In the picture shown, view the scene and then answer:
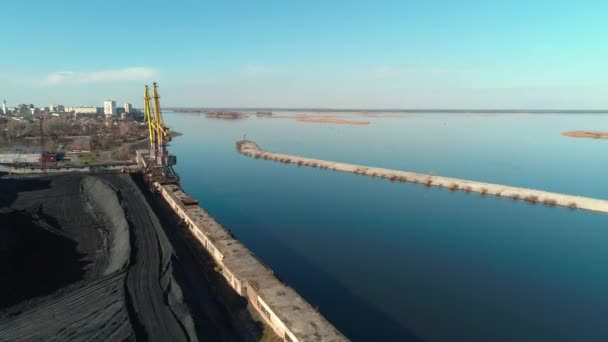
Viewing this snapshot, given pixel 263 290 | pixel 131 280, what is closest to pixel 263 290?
pixel 263 290

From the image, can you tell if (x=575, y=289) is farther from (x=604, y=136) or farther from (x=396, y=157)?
(x=604, y=136)

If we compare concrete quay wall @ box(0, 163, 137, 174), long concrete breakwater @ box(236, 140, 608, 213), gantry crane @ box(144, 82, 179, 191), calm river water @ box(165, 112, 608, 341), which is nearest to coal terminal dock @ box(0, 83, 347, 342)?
calm river water @ box(165, 112, 608, 341)

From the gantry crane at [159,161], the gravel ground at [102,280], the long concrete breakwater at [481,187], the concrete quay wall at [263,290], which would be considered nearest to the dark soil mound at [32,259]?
the gravel ground at [102,280]

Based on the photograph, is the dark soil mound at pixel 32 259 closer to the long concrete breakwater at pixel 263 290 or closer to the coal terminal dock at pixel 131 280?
the coal terminal dock at pixel 131 280

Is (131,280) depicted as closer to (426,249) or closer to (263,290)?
(263,290)

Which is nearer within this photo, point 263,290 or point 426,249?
point 263,290

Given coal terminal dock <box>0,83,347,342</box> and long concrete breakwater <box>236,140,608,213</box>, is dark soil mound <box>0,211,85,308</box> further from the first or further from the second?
long concrete breakwater <box>236,140,608,213</box>

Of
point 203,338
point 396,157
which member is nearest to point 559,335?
point 203,338
